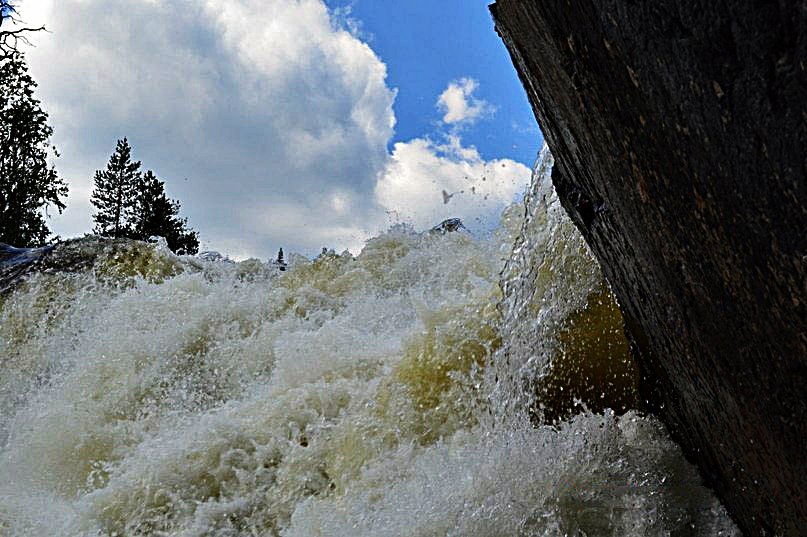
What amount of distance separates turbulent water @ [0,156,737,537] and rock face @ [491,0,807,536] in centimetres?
52

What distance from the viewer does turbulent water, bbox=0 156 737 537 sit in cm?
224

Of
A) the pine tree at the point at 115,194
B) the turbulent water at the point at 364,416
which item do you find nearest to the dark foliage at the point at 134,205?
the pine tree at the point at 115,194

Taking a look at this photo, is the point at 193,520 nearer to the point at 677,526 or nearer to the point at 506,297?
the point at 506,297

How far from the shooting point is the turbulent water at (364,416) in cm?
224

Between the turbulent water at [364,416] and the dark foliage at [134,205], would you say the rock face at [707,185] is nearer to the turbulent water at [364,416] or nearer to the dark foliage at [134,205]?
the turbulent water at [364,416]

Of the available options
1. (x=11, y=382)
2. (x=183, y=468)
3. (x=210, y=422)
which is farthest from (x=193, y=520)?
(x=11, y=382)

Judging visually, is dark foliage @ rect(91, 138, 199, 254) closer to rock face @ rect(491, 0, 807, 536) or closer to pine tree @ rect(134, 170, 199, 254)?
pine tree @ rect(134, 170, 199, 254)

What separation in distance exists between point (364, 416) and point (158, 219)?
30.5 metres

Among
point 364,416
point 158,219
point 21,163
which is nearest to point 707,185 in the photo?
point 364,416

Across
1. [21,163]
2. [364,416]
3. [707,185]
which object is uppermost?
[21,163]

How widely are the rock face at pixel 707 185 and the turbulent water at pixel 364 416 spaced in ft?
1.69

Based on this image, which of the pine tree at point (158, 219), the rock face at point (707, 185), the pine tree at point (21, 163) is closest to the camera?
the rock face at point (707, 185)

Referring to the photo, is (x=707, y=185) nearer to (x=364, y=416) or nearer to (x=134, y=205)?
(x=364, y=416)

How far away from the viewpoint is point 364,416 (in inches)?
130
